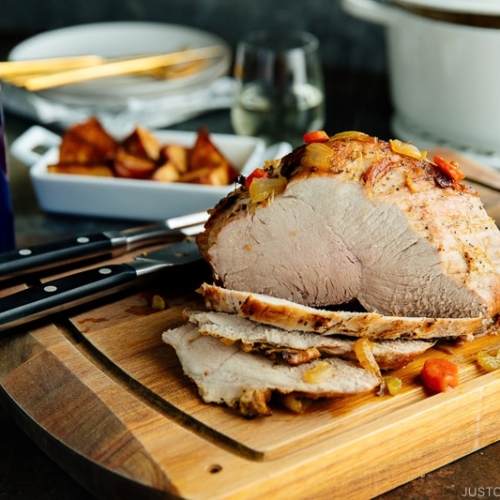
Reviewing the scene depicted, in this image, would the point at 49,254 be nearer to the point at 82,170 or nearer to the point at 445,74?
the point at 82,170

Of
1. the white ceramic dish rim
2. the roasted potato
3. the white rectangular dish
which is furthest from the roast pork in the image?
the white ceramic dish rim

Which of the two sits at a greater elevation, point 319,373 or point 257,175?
point 257,175

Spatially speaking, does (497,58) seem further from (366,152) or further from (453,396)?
(453,396)

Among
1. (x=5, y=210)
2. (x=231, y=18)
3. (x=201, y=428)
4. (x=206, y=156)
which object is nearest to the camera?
(x=201, y=428)

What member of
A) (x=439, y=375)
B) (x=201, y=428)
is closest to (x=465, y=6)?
(x=439, y=375)

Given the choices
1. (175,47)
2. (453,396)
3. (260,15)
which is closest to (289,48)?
(175,47)

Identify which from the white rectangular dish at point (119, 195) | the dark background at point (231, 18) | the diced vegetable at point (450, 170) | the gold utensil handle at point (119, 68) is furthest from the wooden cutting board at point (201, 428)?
the dark background at point (231, 18)
